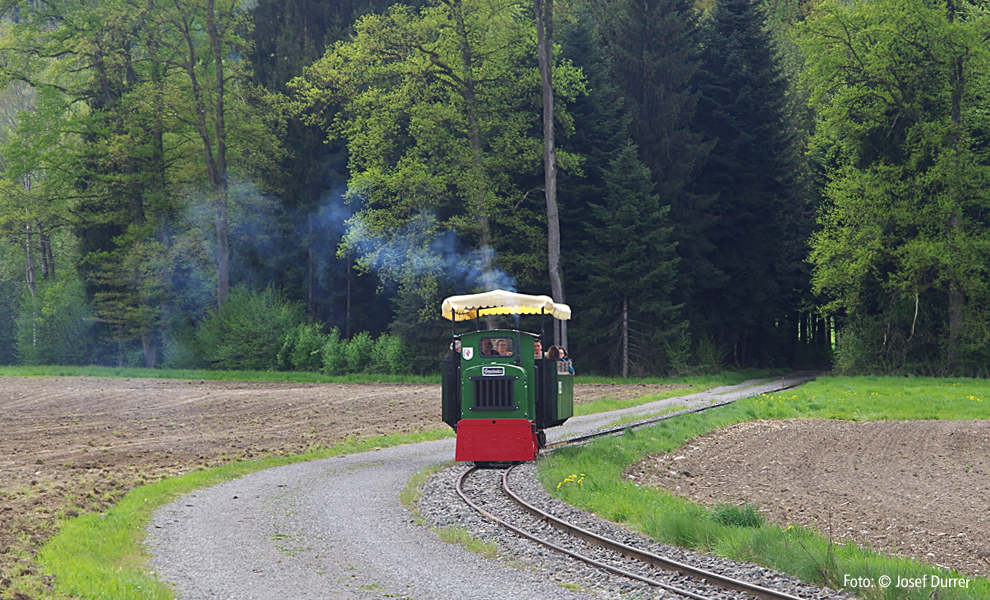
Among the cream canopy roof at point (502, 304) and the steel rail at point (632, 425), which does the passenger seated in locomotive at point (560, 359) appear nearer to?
the cream canopy roof at point (502, 304)

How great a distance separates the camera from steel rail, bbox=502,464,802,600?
8531mm

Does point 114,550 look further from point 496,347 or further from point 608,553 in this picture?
point 496,347

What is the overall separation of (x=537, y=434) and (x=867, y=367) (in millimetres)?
26769

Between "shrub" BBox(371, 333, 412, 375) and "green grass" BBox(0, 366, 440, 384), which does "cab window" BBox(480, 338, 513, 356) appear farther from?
"shrub" BBox(371, 333, 412, 375)

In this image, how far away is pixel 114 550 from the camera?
10852 mm

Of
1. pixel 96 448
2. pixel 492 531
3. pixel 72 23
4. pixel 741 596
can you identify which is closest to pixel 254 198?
pixel 72 23

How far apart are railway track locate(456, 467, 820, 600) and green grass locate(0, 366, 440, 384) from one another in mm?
29349

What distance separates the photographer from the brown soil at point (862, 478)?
35.1 feet

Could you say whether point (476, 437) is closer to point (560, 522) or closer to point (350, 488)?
point (350, 488)

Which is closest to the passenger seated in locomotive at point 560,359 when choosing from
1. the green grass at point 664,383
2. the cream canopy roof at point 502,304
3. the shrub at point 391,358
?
the cream canopy roof at point 502,304

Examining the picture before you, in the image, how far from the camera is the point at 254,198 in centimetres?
5103

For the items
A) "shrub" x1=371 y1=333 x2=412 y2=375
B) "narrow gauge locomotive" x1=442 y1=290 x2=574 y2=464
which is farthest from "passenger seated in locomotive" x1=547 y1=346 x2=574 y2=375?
"shrub" x1=371 y1=333 x2=412 y2=375

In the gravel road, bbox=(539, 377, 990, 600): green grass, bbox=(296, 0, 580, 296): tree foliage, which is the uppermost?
bbox=(296, 0, 580, 296): tree foliage

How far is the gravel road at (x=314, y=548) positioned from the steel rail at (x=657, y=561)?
1.22 m
